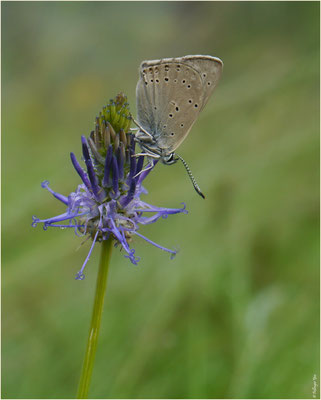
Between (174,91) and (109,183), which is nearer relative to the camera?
(109,183)

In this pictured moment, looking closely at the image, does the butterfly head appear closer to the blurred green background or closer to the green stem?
the green stem

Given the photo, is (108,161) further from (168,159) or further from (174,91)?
(174,91)

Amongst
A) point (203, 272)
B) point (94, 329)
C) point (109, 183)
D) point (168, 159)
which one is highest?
point (203, 272)

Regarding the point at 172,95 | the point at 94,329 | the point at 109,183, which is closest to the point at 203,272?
the point at 172,95

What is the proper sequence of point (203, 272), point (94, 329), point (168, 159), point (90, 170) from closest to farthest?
point (94, 329), point (90, 170), point (168, 159), point (203, 272)

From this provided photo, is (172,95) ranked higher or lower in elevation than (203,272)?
higher

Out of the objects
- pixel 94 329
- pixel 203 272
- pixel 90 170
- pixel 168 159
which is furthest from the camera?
pixel 203 272

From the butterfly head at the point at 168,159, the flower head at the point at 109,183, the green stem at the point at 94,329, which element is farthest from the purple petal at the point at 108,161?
the butterfly head at the point at 168,159
